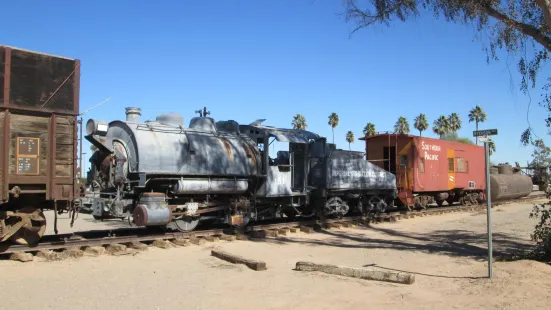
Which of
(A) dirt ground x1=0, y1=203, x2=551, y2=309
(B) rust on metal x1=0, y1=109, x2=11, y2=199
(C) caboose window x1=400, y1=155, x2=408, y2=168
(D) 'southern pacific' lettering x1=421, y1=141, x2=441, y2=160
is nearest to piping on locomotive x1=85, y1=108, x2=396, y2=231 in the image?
(A) dirt ground x1=0, y1=203, x2=551, y2=309

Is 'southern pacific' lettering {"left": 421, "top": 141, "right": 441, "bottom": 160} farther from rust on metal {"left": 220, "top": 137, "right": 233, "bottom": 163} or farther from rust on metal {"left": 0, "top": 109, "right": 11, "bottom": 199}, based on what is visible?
rust on metal {"left": 0, "top": 109, "right": 11, "bottom": 199}

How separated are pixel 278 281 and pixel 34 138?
18.1 ft

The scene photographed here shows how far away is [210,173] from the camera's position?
1214cm

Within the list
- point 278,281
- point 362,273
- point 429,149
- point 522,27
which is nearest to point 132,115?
point 278,281

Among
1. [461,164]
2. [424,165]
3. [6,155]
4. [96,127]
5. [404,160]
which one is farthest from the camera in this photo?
[461,164]

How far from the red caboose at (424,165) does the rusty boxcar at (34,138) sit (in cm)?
1369

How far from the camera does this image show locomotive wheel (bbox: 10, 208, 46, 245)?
Result: 9047mm

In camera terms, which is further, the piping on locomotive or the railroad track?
the piping on locomotive

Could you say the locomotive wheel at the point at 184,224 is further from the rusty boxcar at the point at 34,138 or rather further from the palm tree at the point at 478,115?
the palm tree at the point at 478,115

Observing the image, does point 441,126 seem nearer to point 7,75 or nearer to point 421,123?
point 421,123

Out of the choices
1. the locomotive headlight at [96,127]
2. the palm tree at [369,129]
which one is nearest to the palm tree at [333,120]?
the palm tree at [369,129]

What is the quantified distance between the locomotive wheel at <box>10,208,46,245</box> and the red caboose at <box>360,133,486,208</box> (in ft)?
46.3

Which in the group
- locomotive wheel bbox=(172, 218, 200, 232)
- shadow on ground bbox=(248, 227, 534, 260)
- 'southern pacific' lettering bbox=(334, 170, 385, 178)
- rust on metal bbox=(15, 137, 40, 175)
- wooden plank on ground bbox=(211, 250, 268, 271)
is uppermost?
rust on metal bbox=(15, 137, 40, 175)

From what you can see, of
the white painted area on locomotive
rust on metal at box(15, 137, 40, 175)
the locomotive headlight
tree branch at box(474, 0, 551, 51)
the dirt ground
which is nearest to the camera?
the dirt ground
